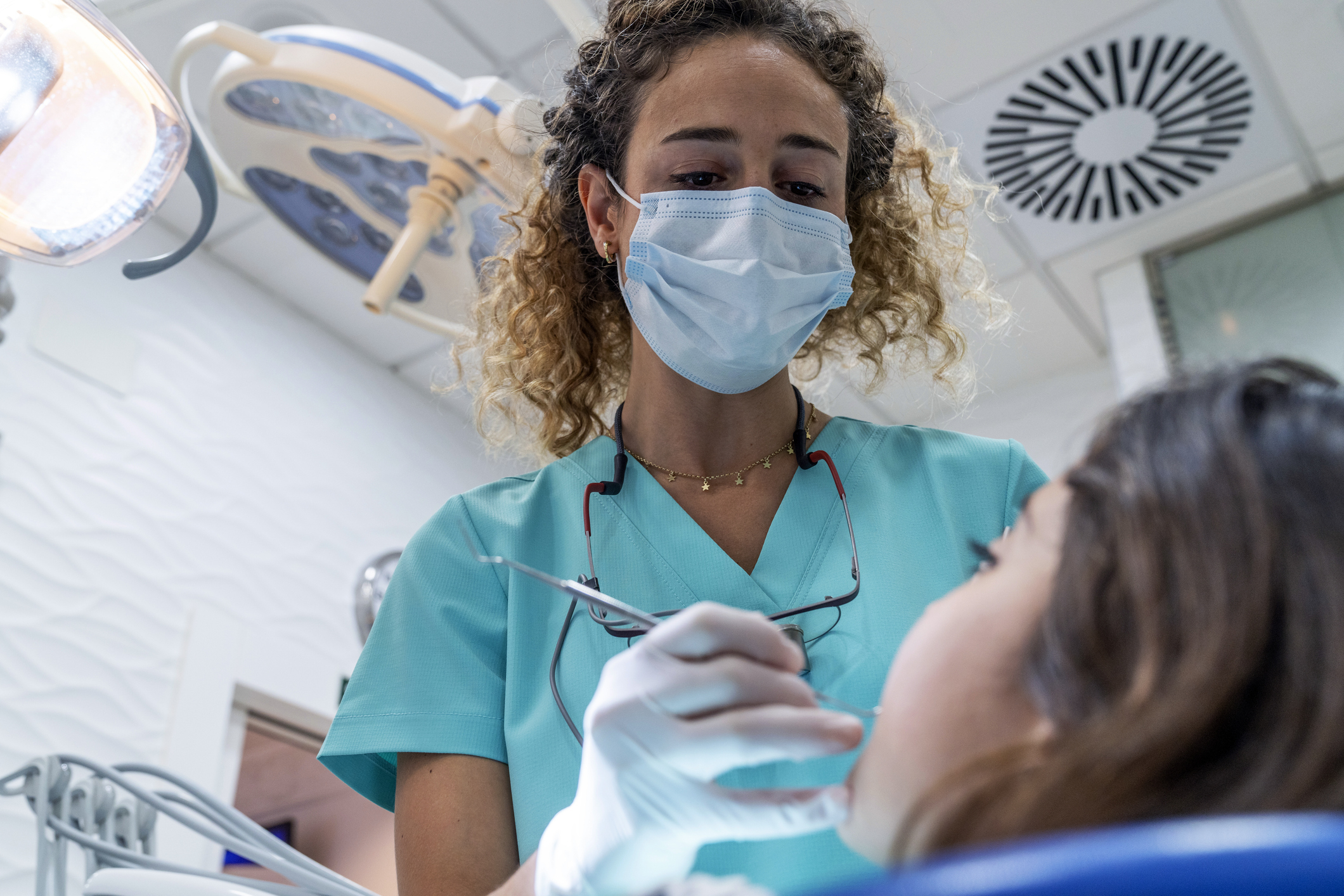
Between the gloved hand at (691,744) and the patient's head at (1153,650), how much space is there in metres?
0.05

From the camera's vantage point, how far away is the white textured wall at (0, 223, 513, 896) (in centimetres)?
232

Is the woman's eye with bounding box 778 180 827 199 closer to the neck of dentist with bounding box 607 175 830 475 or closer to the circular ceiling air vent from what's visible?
the neck of dentist with bounding box 607 175 830 475

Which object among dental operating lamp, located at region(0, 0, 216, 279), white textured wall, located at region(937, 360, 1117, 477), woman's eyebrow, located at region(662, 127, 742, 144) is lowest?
white textured wall, located at region(937, 360, 1117, 477)

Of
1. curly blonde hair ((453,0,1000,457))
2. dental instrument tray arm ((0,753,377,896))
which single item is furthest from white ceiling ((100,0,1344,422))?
dental instrument tray arm ((0,753,377,896))

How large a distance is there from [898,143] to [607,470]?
2.24ft

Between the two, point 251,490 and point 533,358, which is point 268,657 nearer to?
point 251,490

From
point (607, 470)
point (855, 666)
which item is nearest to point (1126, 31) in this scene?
point (607, 470)

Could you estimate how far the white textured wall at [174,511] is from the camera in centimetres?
232

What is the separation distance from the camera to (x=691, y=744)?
0.60 metres

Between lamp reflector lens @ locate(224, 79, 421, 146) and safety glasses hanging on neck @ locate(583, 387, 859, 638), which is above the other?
lamp reflector lens @ locate(224, 79, 421, 146)

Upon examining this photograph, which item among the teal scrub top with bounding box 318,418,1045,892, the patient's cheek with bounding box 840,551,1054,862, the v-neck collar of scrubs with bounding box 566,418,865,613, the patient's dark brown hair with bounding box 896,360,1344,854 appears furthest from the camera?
the v-neck collar of scrubs with bounding box 566,418,865,613

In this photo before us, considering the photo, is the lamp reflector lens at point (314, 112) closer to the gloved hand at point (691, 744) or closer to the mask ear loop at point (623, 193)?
the mask ear loop at point (623, 193)

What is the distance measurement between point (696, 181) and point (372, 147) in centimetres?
69

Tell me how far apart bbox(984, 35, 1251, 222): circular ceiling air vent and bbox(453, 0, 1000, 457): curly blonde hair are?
1031 millimetres
